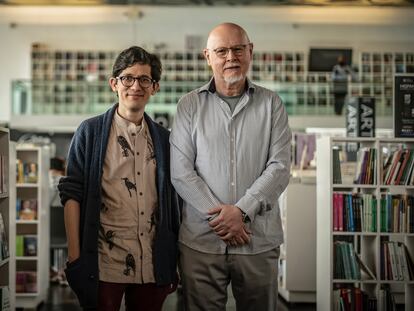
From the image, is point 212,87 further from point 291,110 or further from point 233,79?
point 291,110

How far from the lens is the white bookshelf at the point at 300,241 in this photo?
19.3ft

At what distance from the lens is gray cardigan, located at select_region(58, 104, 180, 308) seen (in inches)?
93.4

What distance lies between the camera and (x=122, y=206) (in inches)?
96.3

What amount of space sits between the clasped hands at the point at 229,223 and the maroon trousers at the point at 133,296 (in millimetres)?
329

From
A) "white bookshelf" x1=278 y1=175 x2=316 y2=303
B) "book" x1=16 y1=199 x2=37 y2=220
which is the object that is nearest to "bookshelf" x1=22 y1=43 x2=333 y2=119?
"book" x1=16 y1=199 x2=37 y2=220

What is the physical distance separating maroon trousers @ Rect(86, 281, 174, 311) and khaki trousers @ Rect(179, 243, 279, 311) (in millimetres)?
121

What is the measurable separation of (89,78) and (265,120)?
42.0 ft

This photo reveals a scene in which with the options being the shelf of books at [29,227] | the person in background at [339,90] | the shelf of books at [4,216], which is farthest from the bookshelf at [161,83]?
the shelf of books at [4,216]

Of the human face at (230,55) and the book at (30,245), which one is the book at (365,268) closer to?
the human face at (230,55)

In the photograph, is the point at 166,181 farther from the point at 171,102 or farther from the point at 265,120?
the point at 171,102

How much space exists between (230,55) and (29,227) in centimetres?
428

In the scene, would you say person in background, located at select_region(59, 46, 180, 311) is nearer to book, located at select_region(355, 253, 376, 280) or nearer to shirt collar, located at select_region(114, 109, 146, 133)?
shirt collar, located at select_region(114, 109, 146, 133)

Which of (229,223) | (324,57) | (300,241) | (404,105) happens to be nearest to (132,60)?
(229,223)

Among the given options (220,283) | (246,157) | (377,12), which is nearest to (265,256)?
(220,283)
